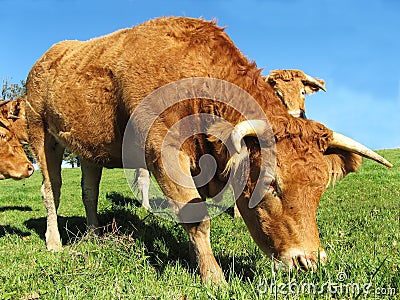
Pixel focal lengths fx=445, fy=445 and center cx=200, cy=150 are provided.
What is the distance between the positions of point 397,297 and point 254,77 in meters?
2.34

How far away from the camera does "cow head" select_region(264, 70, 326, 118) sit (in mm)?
7738

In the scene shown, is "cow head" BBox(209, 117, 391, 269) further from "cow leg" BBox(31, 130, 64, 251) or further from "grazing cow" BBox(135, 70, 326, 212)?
"cow leg" BBox(31, 130, 64, 251)

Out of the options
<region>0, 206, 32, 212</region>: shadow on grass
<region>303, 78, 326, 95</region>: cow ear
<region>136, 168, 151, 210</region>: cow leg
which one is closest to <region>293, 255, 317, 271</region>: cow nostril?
<region>303, 78, 326, 95</region>: cow ear

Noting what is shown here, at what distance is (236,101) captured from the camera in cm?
410

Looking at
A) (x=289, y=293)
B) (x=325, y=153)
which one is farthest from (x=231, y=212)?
(x=289, y=293)

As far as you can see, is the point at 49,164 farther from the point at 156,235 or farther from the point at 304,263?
the point at 304,263

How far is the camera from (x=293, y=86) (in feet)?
26.3

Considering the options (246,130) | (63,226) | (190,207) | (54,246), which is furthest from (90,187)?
(246,130)

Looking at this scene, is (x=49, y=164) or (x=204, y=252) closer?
(x=204, y=252)

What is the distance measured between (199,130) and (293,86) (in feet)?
14.1

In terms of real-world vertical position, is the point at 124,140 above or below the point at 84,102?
below

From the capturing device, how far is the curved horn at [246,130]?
3.43m

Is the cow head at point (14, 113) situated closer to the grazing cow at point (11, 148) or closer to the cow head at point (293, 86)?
the grazing cow at point (11, 148)

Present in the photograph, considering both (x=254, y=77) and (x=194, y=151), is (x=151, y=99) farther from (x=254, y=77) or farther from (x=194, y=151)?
(x=254, y=77)
